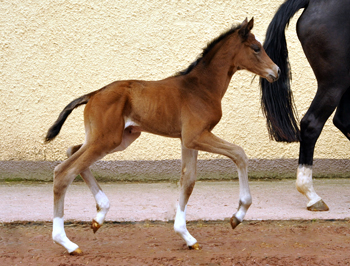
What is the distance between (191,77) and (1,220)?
201 centimetres

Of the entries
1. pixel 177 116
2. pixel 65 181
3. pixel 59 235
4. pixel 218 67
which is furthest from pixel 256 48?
pixel 59 235

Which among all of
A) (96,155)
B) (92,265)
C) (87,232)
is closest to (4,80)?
(87,232)

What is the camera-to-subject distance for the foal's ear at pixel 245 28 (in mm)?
3119

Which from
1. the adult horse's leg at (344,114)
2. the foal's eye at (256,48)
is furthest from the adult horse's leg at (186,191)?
the adult horse's leg at (344,114)

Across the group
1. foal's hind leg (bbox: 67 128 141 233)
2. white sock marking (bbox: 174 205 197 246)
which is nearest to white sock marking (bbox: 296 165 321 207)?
white sock marking (bbox: 174 205 197 246)

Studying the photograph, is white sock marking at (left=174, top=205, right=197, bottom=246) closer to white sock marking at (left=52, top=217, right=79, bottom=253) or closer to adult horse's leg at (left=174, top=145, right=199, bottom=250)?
adult horse's leg at (left=174, top=145, right=199, bottom=250)

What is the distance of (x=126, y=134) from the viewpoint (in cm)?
327

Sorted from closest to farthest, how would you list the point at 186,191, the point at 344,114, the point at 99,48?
1. the point at 186,191
2. the point at 344,114
3. the point at 99,48

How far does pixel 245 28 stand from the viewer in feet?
10.3

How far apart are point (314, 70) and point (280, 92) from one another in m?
0.36

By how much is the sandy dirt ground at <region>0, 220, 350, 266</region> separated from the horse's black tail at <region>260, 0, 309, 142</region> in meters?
0.88

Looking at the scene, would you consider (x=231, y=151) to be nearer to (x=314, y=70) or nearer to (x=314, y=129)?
(x=314, y=129)

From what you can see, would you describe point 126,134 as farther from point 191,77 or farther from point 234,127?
point 234,127

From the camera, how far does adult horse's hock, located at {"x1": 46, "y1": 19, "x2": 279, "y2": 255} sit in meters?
2.99
